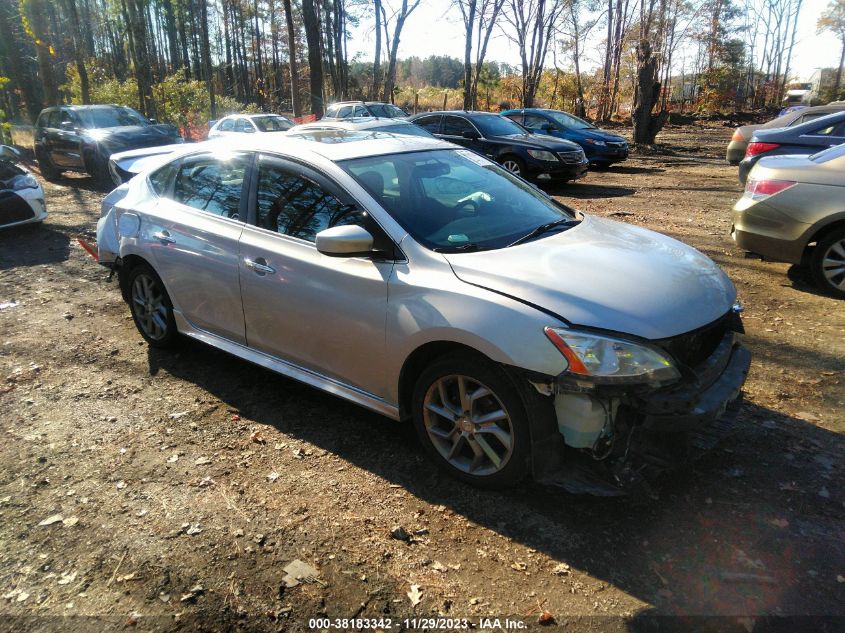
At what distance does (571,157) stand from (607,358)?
1151 cm

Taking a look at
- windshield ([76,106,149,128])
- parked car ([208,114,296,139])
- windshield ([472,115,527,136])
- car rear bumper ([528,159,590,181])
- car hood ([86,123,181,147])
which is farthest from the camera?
parked car ([208,114,296,139])

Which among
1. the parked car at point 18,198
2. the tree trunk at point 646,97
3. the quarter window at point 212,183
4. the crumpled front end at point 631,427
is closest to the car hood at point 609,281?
the crumpled front end at point 631,427

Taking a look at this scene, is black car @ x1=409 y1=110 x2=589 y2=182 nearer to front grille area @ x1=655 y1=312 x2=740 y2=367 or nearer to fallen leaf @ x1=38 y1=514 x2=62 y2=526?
front grille area @ x1=655 y1=312 x2=740 y2=367

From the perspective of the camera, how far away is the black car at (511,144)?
42.6ft

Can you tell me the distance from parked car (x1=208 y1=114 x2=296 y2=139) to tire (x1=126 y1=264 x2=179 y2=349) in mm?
11972

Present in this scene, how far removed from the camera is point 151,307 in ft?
15.8

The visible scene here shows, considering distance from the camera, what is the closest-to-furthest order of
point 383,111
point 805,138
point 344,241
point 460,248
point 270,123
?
point 344,241 < point 460,248 < point 805,138 < point 270,123 < point 383,111

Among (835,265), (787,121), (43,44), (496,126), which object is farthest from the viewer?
(43,44)

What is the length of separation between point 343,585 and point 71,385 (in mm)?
3024

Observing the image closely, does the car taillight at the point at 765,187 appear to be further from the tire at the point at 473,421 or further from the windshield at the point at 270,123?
the windshield at the point at 270,123

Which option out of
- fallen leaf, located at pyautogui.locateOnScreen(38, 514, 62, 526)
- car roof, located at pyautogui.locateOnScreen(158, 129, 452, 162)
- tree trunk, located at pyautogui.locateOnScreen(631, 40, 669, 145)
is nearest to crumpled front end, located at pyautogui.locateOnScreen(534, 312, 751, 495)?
car roof, located at pyautogui.locateOnScreen(158, 129, 452, 162)

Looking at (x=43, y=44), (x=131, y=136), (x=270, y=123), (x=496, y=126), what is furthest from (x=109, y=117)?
(x=496, y=126)

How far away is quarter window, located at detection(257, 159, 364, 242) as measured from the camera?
138 inches

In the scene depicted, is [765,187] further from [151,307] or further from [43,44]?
[43,44]
